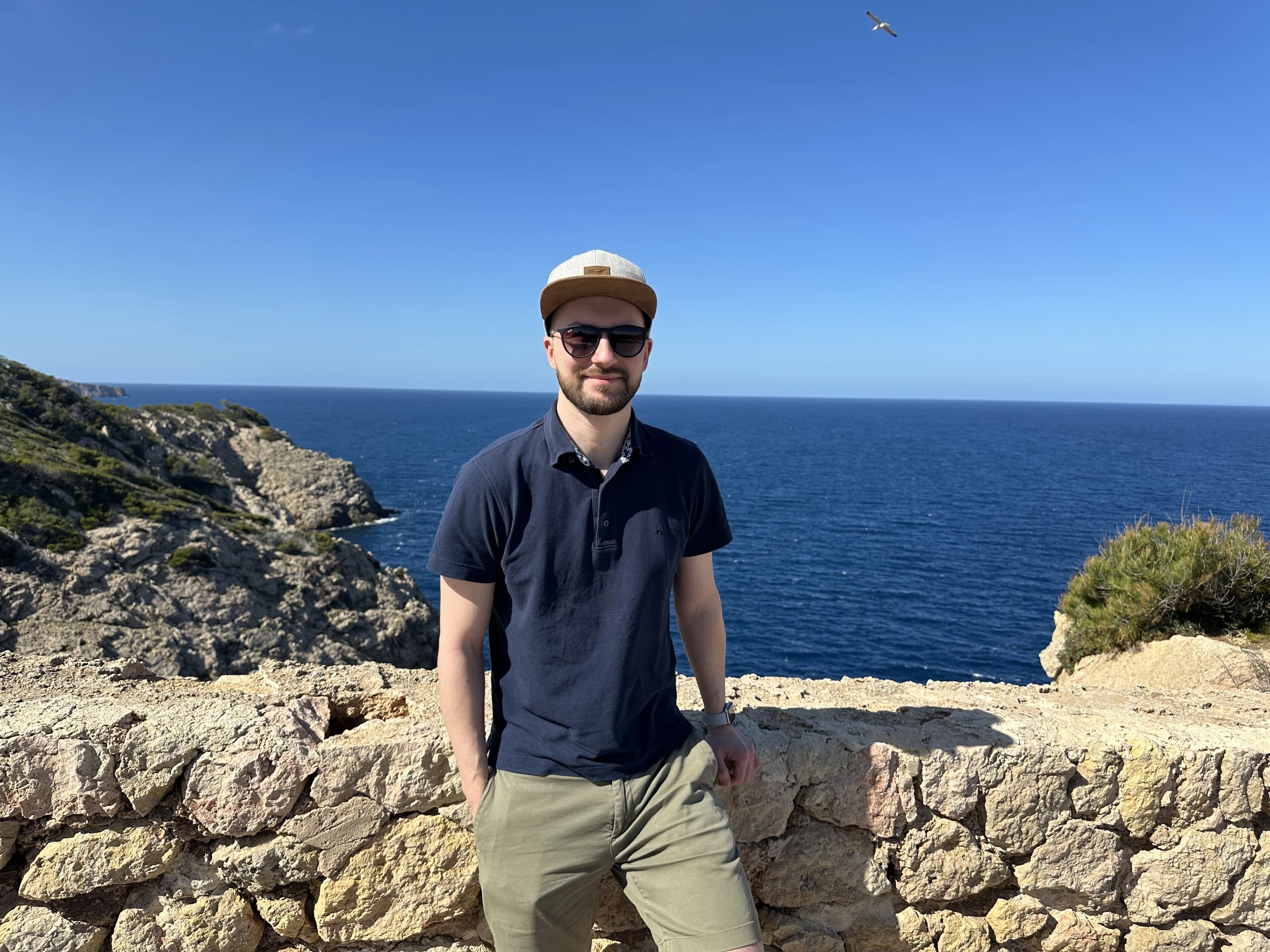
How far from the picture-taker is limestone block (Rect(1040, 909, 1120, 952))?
10.9 feet

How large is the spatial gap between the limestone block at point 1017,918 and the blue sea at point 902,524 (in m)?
9.49

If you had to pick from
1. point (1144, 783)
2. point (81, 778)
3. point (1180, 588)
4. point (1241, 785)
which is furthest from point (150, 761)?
point (1180, 588)

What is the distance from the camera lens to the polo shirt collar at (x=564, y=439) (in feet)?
8.40

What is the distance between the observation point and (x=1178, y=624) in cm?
818

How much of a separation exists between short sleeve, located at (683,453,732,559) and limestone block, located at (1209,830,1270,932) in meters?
2.91

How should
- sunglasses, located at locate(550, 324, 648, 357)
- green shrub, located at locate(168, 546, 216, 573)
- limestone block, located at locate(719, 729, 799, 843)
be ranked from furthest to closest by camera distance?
green shrub, located at locate(168, 546, 216, 573), limestone block, located at locate(719, 729, 799, 843), sunglasses, located at locate(550, 324, 648, 357)

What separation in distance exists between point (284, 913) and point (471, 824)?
80 cm

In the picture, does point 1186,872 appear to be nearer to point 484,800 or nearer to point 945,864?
point 945,864

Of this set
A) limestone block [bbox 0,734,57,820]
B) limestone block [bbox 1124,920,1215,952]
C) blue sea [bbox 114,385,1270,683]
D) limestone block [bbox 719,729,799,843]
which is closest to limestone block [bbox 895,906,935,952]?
limestone block [bbox 719,729,799,843]

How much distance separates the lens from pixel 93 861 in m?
2.77

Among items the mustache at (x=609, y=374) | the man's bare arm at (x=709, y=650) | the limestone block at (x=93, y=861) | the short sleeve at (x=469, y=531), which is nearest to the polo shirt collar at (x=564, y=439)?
the mustache at (x=609, y=374)

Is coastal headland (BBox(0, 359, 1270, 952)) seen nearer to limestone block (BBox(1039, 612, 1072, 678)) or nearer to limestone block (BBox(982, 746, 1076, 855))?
limestone block (BBox(982, 746, 1076, 855))

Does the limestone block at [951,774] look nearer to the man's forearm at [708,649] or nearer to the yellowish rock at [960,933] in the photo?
the yellowish rock at [960,933]

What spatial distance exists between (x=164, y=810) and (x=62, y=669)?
4.21 ft
